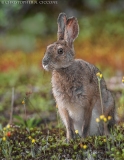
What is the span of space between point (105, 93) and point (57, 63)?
0.96 m


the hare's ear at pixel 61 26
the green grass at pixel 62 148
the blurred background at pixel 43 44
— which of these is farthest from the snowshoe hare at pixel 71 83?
the blurred background at pixel 43 44

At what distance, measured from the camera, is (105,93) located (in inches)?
271

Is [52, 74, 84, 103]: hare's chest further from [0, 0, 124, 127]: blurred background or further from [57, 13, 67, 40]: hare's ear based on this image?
[0, 0, 124, 127]: blurred background

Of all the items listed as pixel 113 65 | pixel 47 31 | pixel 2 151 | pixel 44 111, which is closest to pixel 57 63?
pixel 2 151

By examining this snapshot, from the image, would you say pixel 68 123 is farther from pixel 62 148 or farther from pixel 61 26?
pixel 61 26

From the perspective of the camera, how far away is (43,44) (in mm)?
15211

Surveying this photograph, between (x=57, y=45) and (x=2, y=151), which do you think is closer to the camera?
(x=2, y=151)

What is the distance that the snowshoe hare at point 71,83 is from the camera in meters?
6.35

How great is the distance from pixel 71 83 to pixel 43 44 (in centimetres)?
885

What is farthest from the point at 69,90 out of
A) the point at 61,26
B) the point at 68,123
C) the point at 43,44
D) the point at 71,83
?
the point at 43,44

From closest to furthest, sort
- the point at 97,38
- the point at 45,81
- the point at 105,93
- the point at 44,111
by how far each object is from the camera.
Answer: the point at 105,93
the point at 44,111
the point at 45,81
the point at 97,38

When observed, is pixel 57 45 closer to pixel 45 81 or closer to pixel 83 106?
pixel 83 106

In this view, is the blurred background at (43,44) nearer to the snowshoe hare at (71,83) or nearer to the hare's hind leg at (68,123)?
the hare's hind leg at (68,123)

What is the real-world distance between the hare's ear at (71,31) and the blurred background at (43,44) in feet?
8.38
